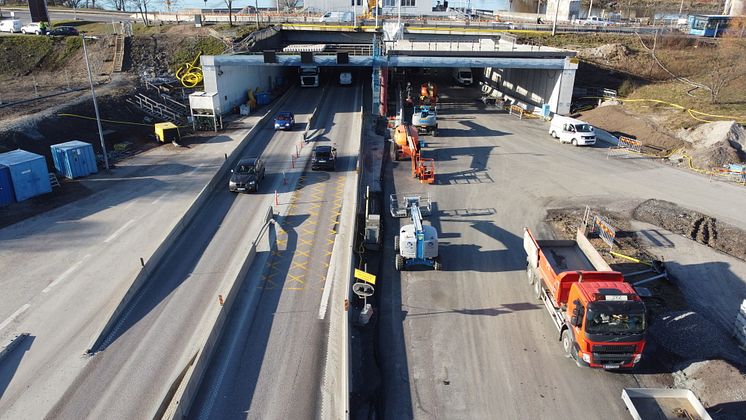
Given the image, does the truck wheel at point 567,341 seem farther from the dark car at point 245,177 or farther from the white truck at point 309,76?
the white truck at point 309,76

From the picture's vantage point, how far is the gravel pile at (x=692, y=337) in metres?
17.0

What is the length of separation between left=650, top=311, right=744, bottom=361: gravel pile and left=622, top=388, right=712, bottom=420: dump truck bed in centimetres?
303

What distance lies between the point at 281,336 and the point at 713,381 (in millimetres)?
13821

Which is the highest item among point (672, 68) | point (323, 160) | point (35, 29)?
point (35, 29)

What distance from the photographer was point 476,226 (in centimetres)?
2661

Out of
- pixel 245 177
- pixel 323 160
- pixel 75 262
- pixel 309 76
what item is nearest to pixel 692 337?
pixel 323 160

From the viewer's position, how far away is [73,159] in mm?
31172

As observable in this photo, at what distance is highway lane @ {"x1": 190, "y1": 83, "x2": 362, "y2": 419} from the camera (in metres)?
14.4

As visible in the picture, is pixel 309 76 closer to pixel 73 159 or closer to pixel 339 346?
pixel 73 159

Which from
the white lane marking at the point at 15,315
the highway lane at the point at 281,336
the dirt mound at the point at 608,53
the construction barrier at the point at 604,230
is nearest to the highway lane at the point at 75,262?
the white lane marking at the point at 15,315

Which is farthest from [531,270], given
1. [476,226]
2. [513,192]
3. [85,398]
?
[85,398]

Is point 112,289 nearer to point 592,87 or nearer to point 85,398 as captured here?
point 85,398

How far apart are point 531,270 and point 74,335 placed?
1760cm

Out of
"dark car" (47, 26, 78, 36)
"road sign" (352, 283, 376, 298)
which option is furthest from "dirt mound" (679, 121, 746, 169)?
"dark car" (47, 26, 78, 36)
